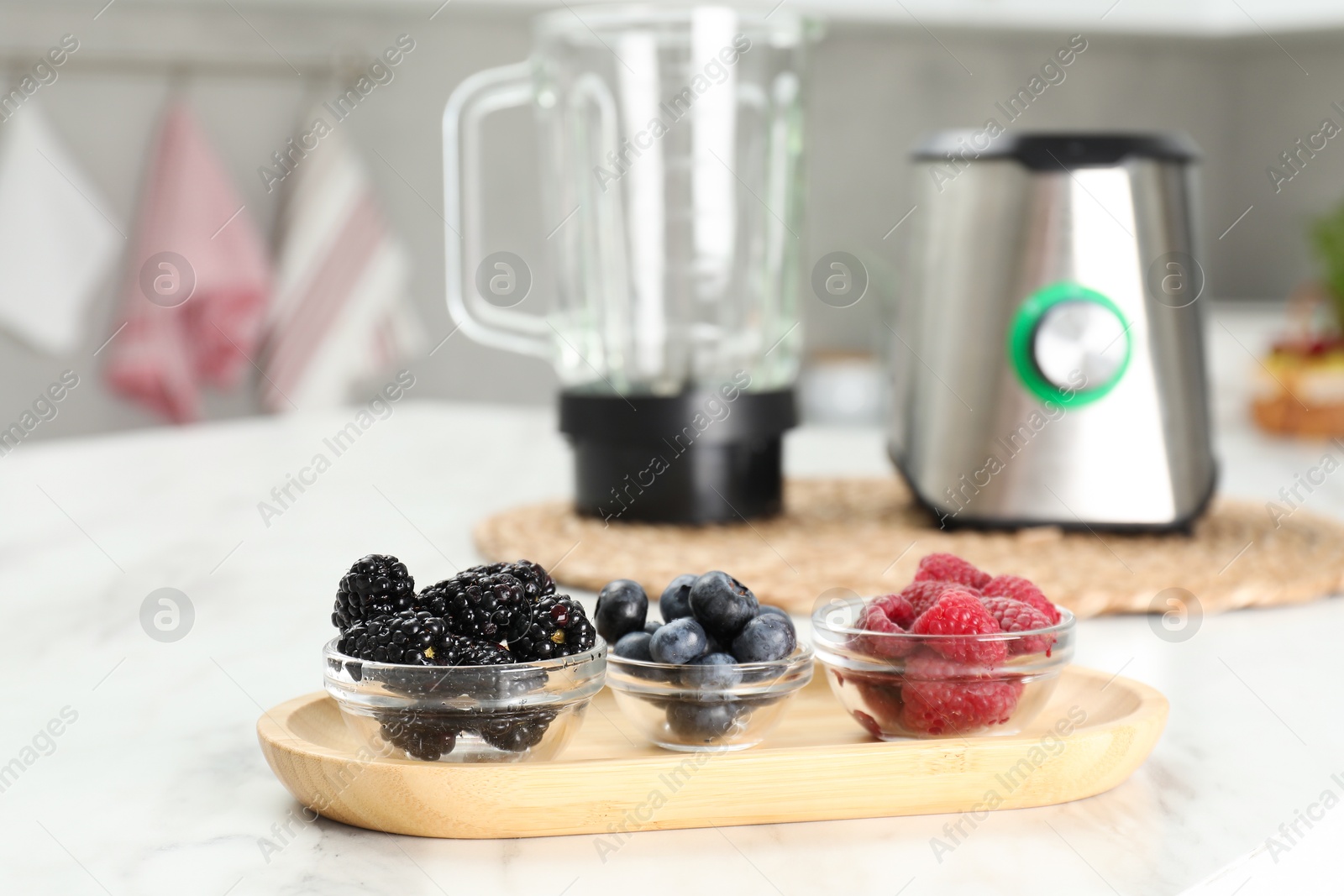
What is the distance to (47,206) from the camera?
198 centimetres

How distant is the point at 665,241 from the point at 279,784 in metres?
0.63

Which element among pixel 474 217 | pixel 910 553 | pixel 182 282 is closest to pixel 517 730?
pixel 910 553

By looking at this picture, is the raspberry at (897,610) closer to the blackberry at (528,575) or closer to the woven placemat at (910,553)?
the blackberry at (528,575)

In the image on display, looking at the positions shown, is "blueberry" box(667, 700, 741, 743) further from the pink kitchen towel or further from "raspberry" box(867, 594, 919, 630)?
the pink kitchen towel

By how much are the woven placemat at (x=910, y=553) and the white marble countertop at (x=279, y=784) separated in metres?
0.03

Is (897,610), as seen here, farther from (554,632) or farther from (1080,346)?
(1080,346)

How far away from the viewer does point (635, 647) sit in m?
0.51

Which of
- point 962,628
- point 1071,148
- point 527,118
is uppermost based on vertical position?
point 527,118

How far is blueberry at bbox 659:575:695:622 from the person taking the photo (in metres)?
0.52

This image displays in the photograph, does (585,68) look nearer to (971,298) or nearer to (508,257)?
(971,298)

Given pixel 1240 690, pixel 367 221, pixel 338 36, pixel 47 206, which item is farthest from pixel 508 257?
pixel 1240 690

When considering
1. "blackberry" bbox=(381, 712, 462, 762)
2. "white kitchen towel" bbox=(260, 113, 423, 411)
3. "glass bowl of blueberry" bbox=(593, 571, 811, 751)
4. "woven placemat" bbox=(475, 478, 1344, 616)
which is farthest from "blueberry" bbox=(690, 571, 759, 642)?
"white kitchen towel" bbox=(260, 113, 423, 411)

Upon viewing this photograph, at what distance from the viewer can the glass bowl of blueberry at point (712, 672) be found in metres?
0.49

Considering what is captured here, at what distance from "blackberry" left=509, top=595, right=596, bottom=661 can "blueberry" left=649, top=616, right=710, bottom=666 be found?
0.02m
